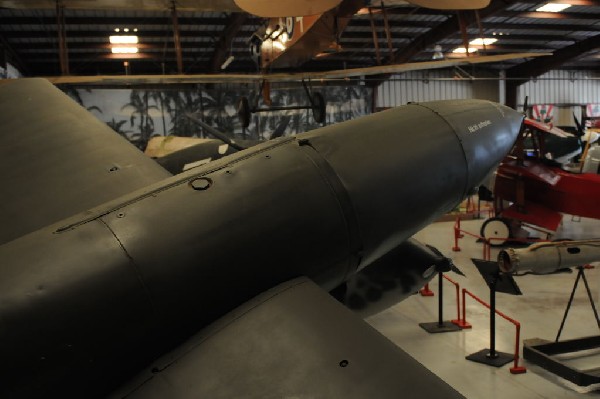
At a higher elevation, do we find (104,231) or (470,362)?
(104,231)

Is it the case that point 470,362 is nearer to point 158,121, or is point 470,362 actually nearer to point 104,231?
point 104,231

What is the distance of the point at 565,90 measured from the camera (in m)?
33.7

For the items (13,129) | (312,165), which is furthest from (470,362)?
(13,129)

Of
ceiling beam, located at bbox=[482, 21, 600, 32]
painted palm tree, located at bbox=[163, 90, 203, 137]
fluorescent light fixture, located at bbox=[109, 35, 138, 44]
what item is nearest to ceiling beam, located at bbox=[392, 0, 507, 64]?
ceiling beam, located at bbox=[482, 21, 600, 32]

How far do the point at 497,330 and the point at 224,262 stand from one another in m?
5.32

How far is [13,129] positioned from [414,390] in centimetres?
407

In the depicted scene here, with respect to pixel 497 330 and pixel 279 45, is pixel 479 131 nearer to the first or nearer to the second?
pixel 497 330

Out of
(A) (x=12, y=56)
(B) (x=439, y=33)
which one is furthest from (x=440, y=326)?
(A) (x=12, y=56)

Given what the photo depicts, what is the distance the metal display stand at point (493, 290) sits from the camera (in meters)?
6.08

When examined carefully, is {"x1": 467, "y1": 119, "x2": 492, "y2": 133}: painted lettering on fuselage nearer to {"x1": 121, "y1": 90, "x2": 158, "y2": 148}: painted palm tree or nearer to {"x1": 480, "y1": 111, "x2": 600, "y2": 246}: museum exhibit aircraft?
{"x1": 480, "y1": 111, "x2": 600, "y2": 246}: museum exhibit aircraft

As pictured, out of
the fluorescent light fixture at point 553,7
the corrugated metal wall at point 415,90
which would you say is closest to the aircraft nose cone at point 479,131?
the fluorescent light fixture at point 553,7

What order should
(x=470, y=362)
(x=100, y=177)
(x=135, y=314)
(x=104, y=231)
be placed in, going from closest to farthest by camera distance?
(x=135, y=314) < (x=104, y=231) < (x=100, y=177) < (x=470, y=362)

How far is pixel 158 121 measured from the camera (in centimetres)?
2100

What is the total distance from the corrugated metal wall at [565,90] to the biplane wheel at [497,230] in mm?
23695
